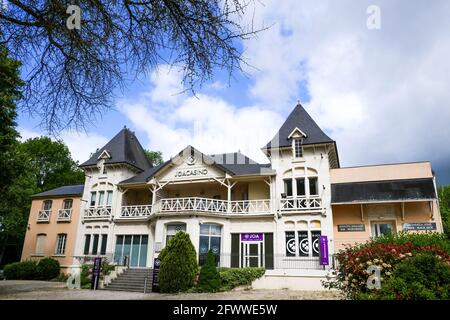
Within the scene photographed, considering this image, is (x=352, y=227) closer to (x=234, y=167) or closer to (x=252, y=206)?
(x=252, y=206)

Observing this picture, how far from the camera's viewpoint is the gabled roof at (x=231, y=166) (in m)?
23.0

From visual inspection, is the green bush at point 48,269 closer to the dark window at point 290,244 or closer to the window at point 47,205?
the window at point 47,205

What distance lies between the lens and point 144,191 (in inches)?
1088

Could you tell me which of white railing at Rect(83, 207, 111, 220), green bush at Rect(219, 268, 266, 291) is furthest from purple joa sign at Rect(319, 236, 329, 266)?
white railing at Rect(83, 207, 111, 220)

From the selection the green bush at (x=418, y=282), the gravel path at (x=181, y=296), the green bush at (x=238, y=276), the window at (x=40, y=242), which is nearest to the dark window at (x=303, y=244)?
the green bush at (x=238, y=276)

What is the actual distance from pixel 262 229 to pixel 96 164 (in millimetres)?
14875

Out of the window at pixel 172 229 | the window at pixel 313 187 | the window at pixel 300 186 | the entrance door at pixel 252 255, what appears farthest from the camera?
the window at pixel 172 229

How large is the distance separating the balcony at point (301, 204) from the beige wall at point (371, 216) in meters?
1.12

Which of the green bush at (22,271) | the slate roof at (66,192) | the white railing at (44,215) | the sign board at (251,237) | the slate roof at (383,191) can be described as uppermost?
the slate roof at (66,192)

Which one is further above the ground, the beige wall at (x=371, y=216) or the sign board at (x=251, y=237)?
the beige wall at (x=371, y=216)

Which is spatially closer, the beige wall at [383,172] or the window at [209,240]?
the beige wall at [383,172]

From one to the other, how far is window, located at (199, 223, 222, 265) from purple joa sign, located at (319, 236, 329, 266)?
637cm

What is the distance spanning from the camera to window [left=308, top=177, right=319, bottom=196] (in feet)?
70.0
